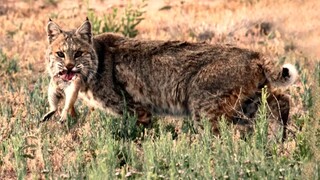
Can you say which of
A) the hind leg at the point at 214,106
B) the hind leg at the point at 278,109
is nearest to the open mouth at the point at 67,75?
the hind leg at the point at 214,106

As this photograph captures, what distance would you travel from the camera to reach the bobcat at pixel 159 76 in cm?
832

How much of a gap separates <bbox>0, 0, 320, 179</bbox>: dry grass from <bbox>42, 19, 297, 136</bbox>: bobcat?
0.43m

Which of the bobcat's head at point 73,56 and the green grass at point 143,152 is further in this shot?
the bobcat's head at point 73,56

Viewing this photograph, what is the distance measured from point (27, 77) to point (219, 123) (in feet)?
17.8

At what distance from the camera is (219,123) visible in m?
8.00

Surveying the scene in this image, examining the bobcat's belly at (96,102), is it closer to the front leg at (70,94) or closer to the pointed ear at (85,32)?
the front leg at (70,94)

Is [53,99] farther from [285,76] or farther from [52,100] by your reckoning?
[285,76]

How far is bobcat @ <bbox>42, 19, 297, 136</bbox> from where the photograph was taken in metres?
8.32

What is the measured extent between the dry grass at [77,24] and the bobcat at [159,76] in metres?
0.43

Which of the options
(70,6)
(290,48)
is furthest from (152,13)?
(290,48)

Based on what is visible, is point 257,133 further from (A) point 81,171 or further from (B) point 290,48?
(B) point 290,48

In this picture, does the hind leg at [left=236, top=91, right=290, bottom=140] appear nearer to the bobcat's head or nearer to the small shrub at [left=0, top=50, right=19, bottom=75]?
the bobcat's head

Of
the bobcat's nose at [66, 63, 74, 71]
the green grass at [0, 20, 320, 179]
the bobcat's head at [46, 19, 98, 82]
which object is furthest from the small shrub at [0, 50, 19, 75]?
the bobcat's nose at [66, 63, 74, 71]

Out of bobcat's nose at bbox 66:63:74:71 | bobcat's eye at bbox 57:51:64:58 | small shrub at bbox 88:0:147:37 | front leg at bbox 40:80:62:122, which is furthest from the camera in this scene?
small shrub at bbox 88:0:147:37
